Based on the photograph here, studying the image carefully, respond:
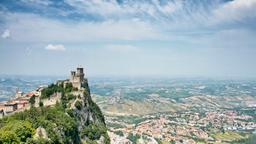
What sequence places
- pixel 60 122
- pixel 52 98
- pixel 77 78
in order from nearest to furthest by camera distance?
pixel 60 122 → pixel 52 98 → pixel 77 78

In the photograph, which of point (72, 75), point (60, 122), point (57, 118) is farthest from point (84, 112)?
point (60, 122)

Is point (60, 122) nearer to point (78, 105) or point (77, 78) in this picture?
point (78, 105)

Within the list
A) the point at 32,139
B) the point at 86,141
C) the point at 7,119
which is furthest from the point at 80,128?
the point at 32,139

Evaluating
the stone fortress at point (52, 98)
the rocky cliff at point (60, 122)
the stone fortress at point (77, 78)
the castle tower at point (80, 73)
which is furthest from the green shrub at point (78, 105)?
the castle tower at point (80, 73)

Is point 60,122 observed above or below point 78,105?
below

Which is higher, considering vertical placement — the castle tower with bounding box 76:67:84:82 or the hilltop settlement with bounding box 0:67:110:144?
the castle tower with bounding box 76:67:84:82

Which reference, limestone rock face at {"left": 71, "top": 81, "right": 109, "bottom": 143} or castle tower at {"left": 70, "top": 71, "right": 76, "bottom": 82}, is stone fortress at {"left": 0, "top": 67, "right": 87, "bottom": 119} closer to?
castle tower at {"left": 70, "top": 71, "right": 76, "bottom": 82}

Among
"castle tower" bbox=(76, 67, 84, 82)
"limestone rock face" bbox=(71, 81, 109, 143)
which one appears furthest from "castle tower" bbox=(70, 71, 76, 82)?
"limestone rock face" bbox=(71, 81, 109, 143)

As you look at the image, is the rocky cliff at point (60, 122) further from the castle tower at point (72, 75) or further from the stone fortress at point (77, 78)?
the castle tower at point (72, 75)

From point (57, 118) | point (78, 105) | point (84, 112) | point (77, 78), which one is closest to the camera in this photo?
point (57, 118)

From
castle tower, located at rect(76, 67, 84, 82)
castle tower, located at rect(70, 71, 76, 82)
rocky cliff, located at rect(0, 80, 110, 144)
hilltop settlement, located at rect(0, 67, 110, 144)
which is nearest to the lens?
rocky cliff, located at rect(0, 80, 110, 144)

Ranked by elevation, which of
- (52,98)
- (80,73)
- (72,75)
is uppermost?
(80,73)
